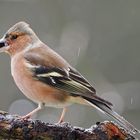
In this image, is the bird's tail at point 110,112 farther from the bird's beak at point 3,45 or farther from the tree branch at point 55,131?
the bird's beak at point 3,45

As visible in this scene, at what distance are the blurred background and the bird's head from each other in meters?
4.34

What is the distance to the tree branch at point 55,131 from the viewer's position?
4668 mm

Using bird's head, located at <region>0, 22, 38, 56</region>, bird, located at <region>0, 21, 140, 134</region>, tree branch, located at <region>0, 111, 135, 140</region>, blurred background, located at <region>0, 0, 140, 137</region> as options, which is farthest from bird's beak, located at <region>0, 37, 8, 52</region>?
blurred background, located at <region>0, 0, 140, 137</region>

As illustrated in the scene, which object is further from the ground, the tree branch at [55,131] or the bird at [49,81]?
the bird at [49,81]

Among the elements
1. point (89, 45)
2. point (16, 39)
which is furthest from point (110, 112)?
point (89, 45)

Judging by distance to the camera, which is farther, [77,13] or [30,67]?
[77,13]

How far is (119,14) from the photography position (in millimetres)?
14164

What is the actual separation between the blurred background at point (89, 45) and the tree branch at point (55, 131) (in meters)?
6.31

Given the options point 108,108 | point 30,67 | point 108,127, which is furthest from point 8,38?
point 108,127

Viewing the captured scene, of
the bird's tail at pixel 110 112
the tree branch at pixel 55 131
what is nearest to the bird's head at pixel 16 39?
the bird's tail at pixel 110 112

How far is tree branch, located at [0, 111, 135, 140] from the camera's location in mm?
4668

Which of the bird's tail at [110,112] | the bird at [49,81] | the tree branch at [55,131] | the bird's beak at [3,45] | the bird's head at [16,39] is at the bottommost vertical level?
the tree branch at [55,131]

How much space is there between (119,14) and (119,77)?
2.20 meters

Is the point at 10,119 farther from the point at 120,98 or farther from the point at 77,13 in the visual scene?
the point at 77,13
